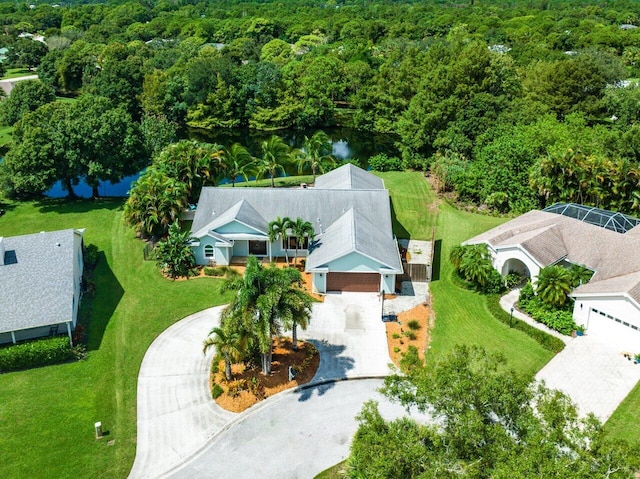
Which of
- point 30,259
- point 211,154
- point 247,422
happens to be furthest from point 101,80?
point 247,422

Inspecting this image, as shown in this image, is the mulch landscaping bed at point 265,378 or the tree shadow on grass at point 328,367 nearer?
the mulch landscaping bed at point 265,378

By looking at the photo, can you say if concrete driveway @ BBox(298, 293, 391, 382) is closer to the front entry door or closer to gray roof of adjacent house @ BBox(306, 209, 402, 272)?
gray roof of adjacent house @ BBox(306, 209, 402, 272)

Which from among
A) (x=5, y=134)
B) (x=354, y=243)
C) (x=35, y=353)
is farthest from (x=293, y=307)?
(x=5, y=134)

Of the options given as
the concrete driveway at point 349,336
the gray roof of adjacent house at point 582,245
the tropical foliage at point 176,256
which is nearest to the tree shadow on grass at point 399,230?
the gray roof of adjacent house at point 582,245

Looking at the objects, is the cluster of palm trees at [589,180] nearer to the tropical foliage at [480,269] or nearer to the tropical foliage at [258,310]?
the tropical foliage at [480,269]

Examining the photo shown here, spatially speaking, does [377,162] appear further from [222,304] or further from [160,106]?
[160,106]
